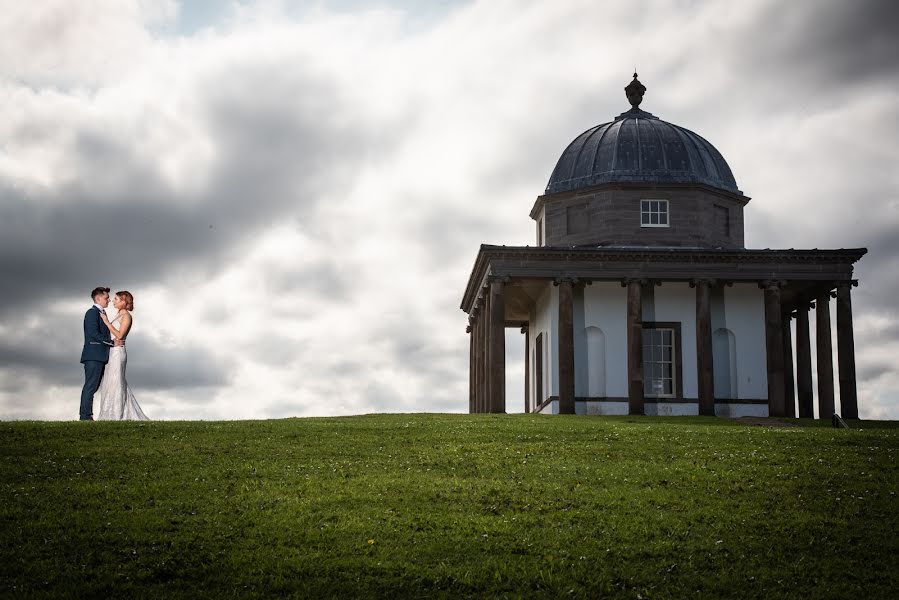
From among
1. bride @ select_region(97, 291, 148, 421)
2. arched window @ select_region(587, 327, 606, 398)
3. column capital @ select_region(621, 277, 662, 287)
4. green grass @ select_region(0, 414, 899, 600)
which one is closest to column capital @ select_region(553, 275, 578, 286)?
column capital @ select_region(621, 277, 662, 287)

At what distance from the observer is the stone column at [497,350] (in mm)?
41406

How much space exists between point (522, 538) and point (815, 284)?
2935 centimetres

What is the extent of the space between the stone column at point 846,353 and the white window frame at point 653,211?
24.2 feet

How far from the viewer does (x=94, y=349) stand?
1082 inches

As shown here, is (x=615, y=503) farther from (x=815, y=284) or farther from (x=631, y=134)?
(x=631, y=134)

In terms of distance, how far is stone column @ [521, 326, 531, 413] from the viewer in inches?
2019

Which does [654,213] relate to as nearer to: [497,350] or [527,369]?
[497,350]

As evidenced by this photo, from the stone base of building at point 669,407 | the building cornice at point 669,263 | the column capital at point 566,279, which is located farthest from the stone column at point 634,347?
the column capital at point 566,279

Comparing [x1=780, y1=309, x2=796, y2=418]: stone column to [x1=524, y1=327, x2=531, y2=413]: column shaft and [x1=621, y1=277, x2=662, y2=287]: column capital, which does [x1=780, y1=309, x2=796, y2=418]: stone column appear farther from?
[x1=524, y1=327, x2=531, y2=413]: column shaft

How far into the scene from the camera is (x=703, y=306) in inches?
1667

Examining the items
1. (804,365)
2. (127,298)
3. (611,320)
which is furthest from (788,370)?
(127,298)

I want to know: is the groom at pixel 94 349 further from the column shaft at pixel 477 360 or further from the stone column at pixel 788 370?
the stone column at pixel 788 370

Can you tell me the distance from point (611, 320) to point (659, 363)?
2533 millimetres

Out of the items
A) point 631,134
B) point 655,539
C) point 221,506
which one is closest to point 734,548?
point 655,539
